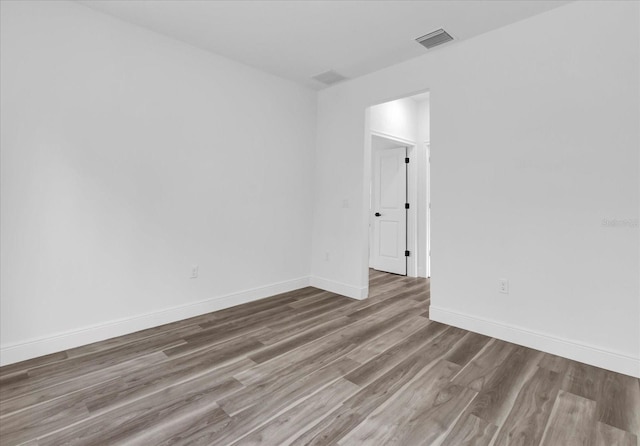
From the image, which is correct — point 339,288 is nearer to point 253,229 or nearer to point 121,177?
point 253,229

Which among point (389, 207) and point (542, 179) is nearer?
point (542, 179)

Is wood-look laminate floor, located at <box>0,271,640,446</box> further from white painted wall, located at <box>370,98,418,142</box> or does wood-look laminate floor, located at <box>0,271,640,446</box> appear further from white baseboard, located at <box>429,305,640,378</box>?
white painted wall, located at <box>370,98,418,142</box>

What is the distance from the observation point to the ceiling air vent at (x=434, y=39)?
9.43 ft

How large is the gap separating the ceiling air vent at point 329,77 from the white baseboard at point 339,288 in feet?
8.68

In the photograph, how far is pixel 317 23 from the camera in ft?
9.12

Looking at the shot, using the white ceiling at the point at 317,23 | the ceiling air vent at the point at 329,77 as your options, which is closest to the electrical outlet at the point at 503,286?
the white ceiling at the point at 317,23

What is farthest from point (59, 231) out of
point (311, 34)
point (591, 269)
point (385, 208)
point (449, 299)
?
point (385, 208)

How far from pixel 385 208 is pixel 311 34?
11.0ft

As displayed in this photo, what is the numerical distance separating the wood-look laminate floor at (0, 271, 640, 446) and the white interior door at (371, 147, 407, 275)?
2.59m

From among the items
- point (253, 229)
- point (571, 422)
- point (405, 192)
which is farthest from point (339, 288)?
point (571, 422)

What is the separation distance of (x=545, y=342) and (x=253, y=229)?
3.07 meters

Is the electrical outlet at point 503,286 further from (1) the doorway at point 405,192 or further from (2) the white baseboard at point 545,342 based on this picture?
(1) the doorway at point 405,192

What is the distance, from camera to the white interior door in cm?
541

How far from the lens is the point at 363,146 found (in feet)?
13.0
